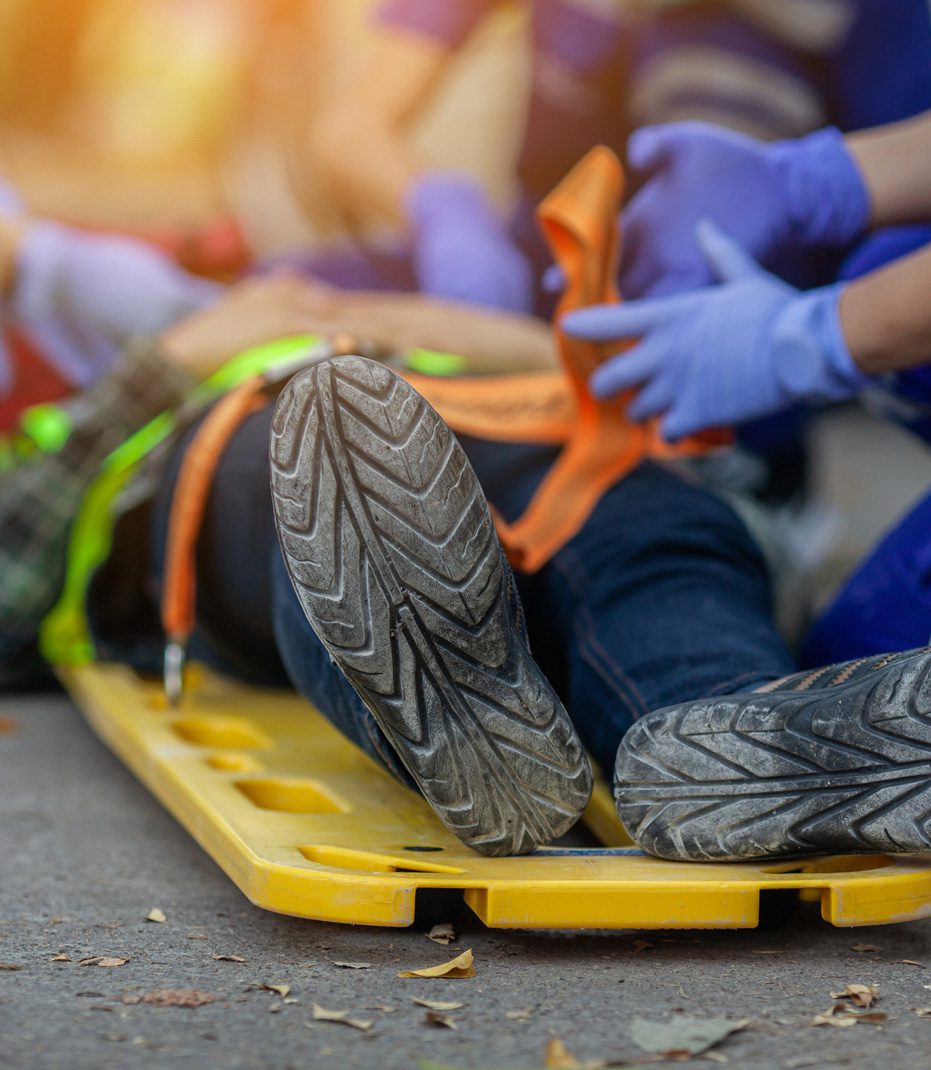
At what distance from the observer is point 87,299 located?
86.3 inches

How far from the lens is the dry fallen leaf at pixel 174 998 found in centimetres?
72

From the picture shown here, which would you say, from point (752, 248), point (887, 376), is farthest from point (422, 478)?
point (752, 248)

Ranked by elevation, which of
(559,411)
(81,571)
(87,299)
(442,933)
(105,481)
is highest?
(87,299)

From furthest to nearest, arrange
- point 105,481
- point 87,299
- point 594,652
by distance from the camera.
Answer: point 87,299, point 105,481, point 594,652

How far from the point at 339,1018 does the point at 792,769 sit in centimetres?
30

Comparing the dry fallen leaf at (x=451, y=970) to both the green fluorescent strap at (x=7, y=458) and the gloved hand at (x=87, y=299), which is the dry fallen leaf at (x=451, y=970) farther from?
the gloved hand at (x=87, y=299)

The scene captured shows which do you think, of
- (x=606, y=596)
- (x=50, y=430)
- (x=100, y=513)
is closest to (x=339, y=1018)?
(x=606, y=596)

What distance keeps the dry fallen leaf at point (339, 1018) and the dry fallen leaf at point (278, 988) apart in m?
0.04

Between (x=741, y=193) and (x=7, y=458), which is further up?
(x=741, y=193)

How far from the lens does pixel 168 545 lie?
123 cm

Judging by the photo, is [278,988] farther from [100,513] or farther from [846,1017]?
[100,513]

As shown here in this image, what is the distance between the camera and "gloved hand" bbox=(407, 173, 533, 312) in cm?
228

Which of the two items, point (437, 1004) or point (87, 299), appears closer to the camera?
point (437, 1004)

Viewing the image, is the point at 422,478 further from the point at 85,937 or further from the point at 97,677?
the point at 97,677
